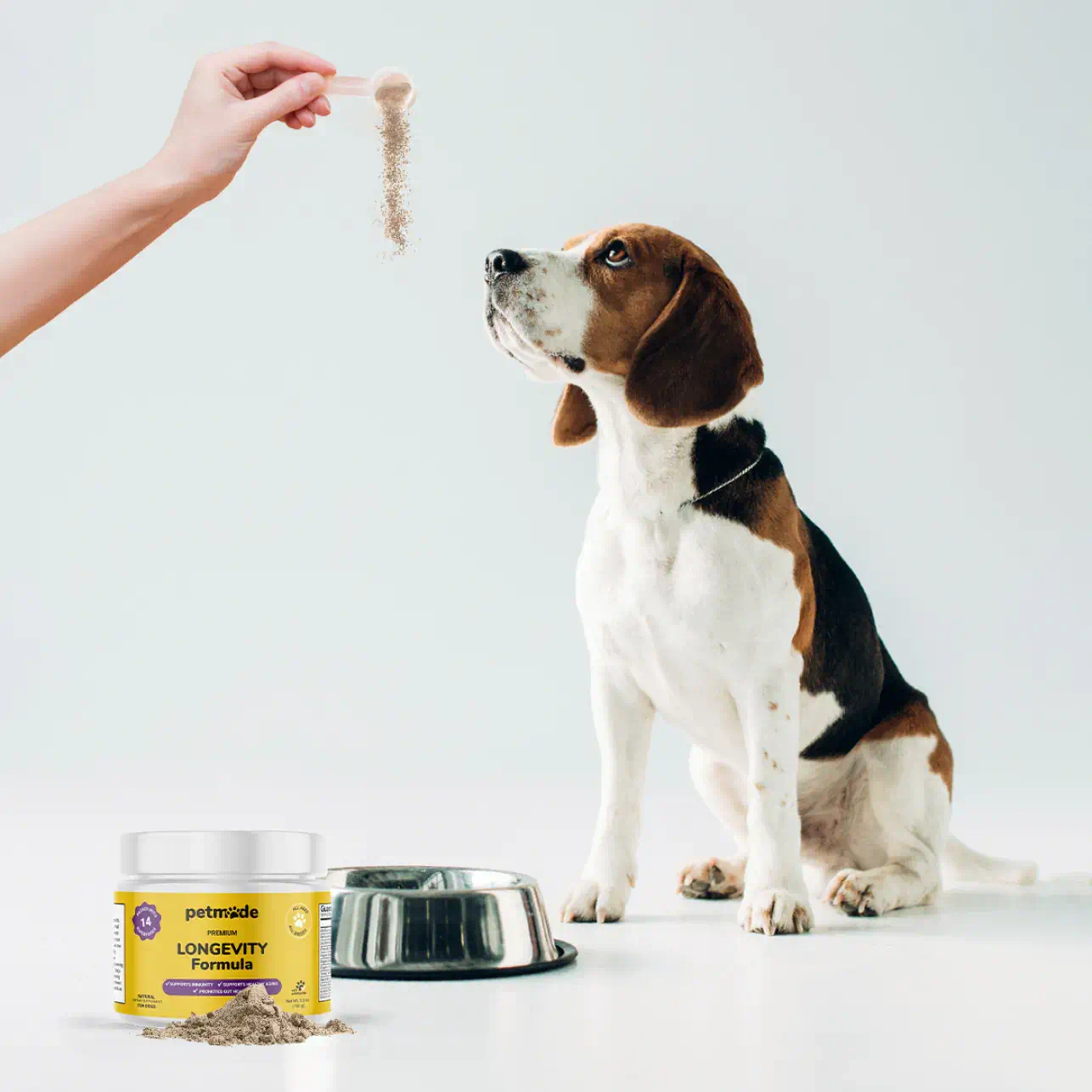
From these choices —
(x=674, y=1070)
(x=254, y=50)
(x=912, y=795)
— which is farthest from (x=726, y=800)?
(x=254, y=50)

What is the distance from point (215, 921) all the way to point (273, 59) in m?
1.52

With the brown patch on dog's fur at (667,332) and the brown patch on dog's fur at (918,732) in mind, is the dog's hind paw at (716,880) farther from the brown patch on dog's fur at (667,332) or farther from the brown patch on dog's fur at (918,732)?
the brown patch on dog's fur at (667,332)

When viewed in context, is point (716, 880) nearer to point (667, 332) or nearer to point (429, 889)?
point (429, 889)

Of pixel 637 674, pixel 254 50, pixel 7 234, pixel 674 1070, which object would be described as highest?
pixel 254 50

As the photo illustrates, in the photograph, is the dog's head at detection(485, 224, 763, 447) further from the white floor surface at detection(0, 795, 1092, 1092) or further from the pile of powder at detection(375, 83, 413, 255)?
the white floor surface at detection(0, 795, 1092, 1092)

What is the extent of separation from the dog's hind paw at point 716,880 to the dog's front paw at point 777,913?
551 millimetres

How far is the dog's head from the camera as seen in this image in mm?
3486

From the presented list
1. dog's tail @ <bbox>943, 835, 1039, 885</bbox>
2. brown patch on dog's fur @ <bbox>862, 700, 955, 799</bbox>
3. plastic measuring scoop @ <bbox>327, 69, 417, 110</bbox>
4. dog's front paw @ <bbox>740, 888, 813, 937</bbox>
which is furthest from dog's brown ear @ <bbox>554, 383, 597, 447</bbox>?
dog's tail @ <bbox>943, 835, 1039, 885</bbox>

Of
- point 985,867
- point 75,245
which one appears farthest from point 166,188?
point 985,867

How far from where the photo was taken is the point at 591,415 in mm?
3992

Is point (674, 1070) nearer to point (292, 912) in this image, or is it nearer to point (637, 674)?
point (292, 912)

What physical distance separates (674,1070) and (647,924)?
1.37 m

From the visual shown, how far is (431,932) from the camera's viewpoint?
9.52ft

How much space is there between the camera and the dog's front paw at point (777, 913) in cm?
344
